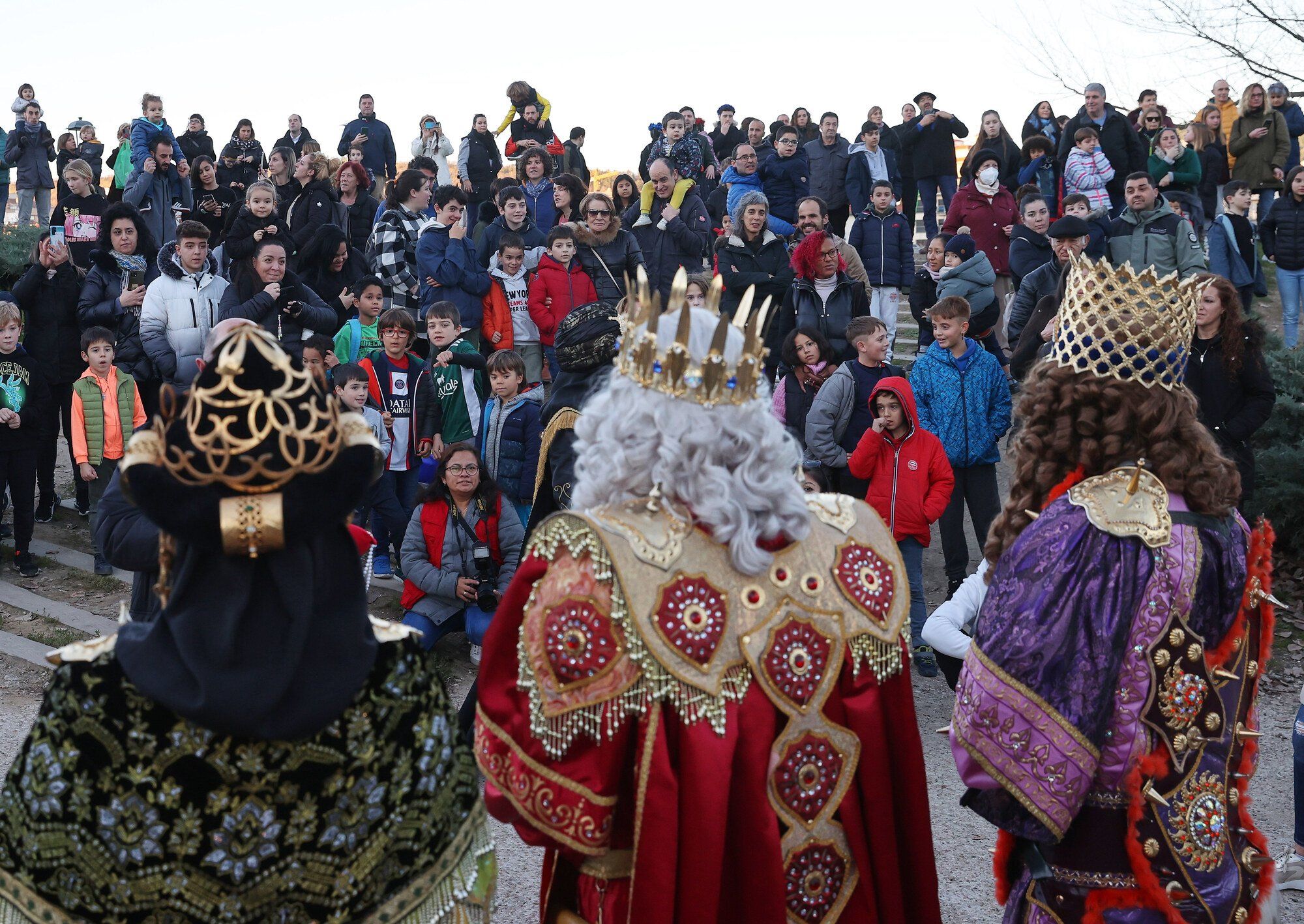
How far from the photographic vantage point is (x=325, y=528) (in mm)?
2539

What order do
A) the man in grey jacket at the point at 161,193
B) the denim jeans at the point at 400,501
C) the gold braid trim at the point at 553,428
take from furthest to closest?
the man in grey jacket at the point at 161,193 < the denim jeans at the point at 400,501 < the gold braid trim at the point at 553,428

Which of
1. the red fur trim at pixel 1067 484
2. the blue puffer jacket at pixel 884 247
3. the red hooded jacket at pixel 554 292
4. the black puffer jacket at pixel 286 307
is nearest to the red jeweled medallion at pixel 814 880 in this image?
the red fur trim at pixel 1067 484

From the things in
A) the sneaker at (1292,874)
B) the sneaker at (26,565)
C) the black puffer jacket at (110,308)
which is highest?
the sneaker at (1292,874)

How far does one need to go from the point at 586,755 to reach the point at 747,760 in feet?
1.28

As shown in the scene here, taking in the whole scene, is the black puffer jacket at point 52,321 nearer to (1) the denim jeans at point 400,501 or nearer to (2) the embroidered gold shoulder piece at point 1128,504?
(1) the denim jeans at point 400,501

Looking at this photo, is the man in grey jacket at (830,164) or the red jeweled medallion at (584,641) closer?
the red jeweled medallion at (584,641)

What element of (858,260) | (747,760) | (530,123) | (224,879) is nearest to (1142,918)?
(747,760)

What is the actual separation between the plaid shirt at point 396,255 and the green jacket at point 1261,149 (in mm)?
10126

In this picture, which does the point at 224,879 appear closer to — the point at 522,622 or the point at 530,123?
the point at 522,622

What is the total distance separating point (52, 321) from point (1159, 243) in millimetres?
8917

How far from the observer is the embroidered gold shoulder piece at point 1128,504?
3127 mm

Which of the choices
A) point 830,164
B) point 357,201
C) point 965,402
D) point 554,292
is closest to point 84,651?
point 965,402

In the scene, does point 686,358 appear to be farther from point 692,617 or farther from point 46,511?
point 46,511

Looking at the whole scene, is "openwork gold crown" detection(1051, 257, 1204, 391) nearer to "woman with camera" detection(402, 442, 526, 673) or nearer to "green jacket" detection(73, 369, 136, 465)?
"woman with camera" detection(402, 442, 526, 673)
